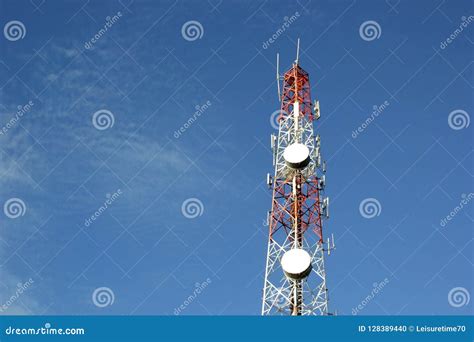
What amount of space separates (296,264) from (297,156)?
5.21 metres

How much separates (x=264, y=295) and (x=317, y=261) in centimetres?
283

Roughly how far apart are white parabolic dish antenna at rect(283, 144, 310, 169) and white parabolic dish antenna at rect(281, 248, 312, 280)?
4.13m

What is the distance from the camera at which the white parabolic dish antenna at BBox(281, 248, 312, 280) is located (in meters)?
27.7

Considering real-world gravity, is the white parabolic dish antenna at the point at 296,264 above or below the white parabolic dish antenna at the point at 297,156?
below

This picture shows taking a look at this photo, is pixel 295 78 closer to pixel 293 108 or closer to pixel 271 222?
pixel 293 108

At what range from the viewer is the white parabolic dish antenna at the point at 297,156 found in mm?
29953

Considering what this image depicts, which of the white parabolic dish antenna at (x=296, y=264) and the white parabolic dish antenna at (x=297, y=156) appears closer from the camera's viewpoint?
the white parabolic dish antenna at (x=296, y=264)

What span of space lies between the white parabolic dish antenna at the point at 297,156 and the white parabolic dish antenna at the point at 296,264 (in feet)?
13.5

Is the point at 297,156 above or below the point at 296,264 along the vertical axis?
above

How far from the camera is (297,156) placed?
1184 inches

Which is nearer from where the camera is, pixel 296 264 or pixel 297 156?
pixel 296 264
